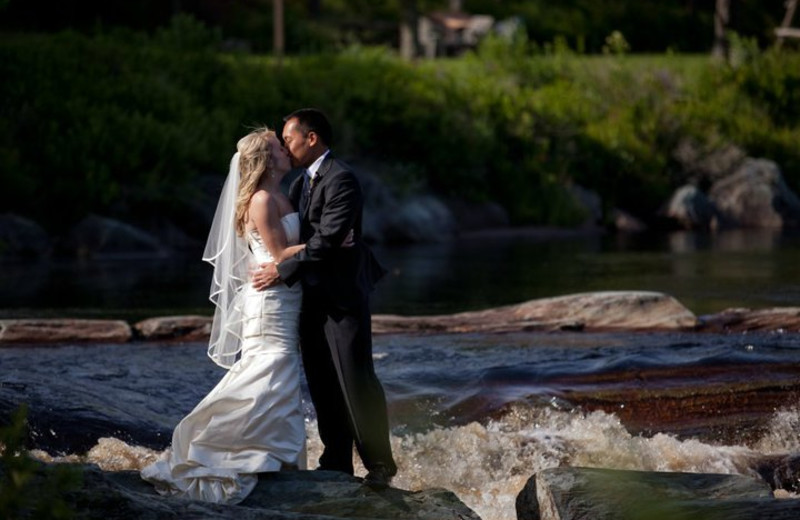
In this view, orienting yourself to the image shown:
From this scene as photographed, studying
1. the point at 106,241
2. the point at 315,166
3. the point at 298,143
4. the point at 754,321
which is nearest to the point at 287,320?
the point at 315,166

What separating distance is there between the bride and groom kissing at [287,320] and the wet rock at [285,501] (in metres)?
0.19

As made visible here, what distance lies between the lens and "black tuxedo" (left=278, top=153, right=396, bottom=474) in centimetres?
704

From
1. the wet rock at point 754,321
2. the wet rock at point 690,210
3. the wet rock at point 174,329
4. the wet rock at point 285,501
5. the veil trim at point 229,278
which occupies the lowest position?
the wet rock at point 690,210

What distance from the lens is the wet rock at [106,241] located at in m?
25.5

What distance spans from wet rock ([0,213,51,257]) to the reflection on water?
1060mm

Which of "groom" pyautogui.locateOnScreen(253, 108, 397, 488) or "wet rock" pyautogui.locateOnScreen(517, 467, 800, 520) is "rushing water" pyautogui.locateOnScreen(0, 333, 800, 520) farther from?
"wet rock" pyautogui.locateOnScreen(517, 467, 800, 520)

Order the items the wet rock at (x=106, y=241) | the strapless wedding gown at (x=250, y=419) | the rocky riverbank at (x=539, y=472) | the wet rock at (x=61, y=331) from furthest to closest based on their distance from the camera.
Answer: the wet rock at (x=106, y=241) < the wet rock at (x=61, y=331) < the strapless wedding gown at (x=250, y=419) < the rocky riverbank at (x=539, y=472)

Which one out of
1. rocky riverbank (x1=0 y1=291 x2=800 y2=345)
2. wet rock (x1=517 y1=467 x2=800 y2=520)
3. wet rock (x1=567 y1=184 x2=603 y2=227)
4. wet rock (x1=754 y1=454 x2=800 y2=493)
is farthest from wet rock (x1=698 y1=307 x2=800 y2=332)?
wet rock (x1=567 y1=184 x2=603 y2=227)

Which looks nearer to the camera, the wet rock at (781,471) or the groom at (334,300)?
the groom at (334,300)

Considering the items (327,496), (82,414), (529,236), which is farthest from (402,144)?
(327,496)

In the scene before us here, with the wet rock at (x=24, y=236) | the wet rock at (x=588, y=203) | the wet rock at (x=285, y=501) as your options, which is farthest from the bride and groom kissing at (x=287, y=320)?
the wet rock at (x=588, y=203)

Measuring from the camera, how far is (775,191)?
1401 inches

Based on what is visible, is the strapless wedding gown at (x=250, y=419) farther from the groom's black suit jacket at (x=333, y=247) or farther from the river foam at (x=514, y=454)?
the river foam at (x=514, y=454)

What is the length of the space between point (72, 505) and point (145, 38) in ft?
105
